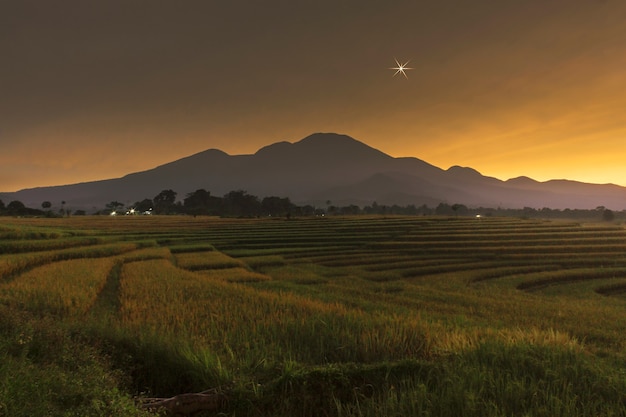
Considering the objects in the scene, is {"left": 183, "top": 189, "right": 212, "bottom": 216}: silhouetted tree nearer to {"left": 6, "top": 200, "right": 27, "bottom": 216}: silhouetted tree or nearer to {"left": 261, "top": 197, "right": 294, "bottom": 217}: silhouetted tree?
{"left": 261, "top": 197, "right": 294, "bottom": 217}: silhouetted tree

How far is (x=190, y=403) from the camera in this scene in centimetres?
486

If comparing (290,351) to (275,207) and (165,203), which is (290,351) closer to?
(275,207)

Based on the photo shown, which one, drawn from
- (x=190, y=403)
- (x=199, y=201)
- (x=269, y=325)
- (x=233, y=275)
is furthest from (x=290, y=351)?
(x=199, y=201)

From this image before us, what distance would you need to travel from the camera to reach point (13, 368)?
4.93 m

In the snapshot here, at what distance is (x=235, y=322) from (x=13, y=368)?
4826 millimetres

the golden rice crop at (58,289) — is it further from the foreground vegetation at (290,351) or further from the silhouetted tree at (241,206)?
the silhouetted tree at (241,206)

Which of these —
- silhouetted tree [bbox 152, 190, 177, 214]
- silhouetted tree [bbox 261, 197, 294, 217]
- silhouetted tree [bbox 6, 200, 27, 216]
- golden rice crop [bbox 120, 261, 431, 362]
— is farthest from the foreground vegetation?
silhouetted tree [bbox 152, 190, 177, 214]

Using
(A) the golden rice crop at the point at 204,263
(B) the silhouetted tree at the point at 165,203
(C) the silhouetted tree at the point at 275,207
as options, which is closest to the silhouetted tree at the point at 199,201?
(B) the silhouetted tree at the point at 165,203

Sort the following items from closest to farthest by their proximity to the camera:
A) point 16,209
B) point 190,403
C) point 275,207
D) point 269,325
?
point 190,403 → point 269,325 → point 16,209 → point 275,207

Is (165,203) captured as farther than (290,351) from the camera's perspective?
Yes

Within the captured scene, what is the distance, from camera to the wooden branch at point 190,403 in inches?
186

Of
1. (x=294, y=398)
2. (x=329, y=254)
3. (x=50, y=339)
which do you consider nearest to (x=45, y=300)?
(x=50, y=339)

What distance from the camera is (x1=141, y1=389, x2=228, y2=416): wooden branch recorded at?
15.5 ft

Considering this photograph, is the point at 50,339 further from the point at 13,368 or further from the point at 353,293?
the point at 353,293
